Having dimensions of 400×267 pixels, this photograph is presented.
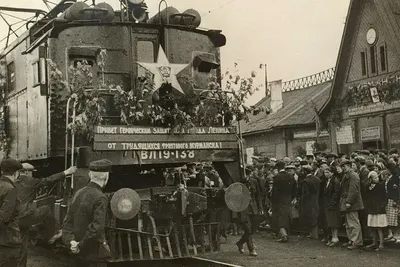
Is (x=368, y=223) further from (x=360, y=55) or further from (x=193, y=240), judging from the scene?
(x=360, y=55)

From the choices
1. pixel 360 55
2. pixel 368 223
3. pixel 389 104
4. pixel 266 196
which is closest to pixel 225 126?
pixel 368 223

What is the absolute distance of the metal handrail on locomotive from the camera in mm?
8734

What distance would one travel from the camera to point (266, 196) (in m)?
14.8

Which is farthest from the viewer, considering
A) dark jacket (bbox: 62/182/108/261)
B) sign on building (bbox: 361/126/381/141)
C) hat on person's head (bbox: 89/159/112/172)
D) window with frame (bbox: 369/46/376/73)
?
window with frame (bbox: 369/46/376/73)

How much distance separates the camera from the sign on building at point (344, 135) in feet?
75.2

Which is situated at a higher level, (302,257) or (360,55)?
(360,55)

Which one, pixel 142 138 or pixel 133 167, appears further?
pixel 133 167

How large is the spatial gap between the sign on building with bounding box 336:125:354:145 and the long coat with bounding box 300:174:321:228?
10541 millimetres

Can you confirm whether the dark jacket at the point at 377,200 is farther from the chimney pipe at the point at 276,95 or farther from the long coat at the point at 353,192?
the chimney pipe at the point at 276,95

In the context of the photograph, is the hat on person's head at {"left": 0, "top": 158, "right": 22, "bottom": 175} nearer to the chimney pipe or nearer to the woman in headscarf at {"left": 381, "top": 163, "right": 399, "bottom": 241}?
the woman in headscarf at {"left": 381, "top": 163, "right": 399, "bottom": 241}

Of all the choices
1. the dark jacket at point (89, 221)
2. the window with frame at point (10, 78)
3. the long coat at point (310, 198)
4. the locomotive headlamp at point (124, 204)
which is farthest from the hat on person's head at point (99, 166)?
the long coat at point (310, 198)

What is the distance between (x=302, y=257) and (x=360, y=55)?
13949mm

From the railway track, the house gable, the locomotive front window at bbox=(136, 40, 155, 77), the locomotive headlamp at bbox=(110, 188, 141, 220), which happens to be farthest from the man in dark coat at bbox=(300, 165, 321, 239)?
the house gable

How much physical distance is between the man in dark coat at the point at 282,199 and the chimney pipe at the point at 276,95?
2017cm
